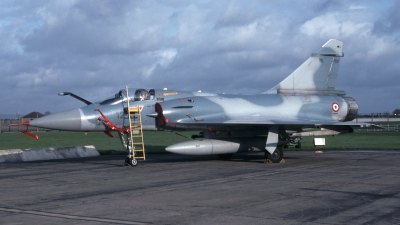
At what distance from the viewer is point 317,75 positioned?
66.9 ft

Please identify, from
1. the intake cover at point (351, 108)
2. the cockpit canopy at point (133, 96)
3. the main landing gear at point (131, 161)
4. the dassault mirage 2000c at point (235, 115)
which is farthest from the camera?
the intake cover at point (351, 108)

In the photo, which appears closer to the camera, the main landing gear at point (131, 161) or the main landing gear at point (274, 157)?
the main landing gear at point (131, 161)

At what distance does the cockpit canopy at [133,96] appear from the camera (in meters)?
17.1

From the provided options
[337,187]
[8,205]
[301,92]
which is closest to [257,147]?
[301,92]

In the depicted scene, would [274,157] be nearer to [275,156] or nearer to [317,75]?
[275,156]

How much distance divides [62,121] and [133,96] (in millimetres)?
2536

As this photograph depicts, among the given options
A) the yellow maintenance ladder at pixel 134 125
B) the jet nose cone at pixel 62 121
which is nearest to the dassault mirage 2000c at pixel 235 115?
the jet nose cone at pixel 62 121

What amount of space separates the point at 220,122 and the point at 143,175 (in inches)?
157

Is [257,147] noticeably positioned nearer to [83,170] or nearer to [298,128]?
[298,128]

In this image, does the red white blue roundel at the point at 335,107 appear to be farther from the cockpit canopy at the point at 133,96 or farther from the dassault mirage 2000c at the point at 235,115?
the cockpit canopy at the point at 133,96

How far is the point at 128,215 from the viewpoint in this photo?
25.4ft

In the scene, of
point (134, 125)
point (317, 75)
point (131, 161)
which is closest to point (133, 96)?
point (134, 125)

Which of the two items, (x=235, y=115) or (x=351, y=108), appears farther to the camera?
(x=351, y=108)

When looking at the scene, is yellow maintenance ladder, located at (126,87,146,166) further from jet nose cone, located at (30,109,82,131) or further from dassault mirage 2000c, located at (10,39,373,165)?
jet nose cone, located at (30,109,82,131)
